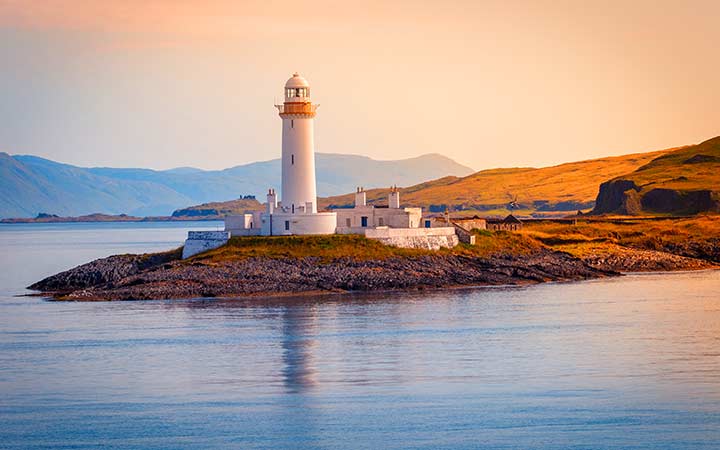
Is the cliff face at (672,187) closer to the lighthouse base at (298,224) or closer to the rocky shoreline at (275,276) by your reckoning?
the rocky shoreline at (275,276)

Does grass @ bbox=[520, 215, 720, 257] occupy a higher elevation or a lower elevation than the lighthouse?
lower

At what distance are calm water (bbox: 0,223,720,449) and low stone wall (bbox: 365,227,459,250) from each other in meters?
10.0

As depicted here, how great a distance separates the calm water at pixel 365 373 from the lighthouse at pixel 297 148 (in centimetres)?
1326

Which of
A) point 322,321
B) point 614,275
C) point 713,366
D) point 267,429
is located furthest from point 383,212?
point 267,429

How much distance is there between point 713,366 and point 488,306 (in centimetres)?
2127

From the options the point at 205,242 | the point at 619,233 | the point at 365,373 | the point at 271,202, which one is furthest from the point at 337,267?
the point at 619,233

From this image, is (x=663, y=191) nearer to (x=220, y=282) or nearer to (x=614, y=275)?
(x=614, y=275)

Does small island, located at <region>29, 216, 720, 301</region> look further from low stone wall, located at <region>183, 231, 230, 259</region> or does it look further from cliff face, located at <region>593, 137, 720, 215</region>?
cliff face, located at <region>593, 137, 720, 215</region>

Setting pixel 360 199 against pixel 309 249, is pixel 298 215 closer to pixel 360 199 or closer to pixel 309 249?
pixel 309 249

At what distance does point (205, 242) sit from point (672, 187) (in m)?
81.6

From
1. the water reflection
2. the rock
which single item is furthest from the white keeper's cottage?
the rock

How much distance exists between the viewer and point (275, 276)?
70.0 m

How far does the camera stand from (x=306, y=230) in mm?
77312

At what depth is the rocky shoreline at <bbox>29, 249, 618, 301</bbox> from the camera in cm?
6888
